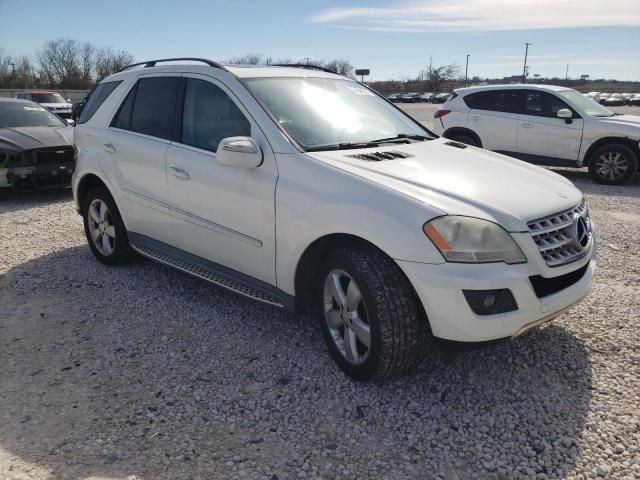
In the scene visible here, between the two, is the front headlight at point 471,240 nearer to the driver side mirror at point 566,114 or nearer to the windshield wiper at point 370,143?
the windshield wiper at point 370,143

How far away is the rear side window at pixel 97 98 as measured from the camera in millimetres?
4935

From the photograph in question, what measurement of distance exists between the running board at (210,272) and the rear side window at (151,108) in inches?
35.6

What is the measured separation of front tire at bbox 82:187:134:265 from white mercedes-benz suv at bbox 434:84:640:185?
304 inches

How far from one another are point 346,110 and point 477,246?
172cm

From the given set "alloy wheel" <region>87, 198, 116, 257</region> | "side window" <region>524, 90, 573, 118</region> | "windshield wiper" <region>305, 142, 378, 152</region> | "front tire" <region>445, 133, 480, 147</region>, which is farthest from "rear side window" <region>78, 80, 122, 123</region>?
"side window" <region>524, 90, 573, 118</region>

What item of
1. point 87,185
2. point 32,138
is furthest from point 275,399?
point 32,138

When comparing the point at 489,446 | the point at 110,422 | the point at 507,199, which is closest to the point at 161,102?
the point at 110,422

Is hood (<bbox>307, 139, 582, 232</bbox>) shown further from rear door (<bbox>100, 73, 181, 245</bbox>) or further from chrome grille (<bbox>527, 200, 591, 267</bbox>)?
rear door (<bbox>100, 73, 181, 245</bbox>)

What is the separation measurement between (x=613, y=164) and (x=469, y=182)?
24.9 feet

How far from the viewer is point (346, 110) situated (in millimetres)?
3900

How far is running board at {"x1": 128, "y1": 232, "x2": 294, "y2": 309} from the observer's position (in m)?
3.42

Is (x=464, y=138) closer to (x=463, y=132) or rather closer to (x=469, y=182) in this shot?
(x=463, y=132)

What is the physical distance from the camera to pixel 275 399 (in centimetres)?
300

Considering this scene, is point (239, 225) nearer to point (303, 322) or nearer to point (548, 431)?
point (303, 322)
